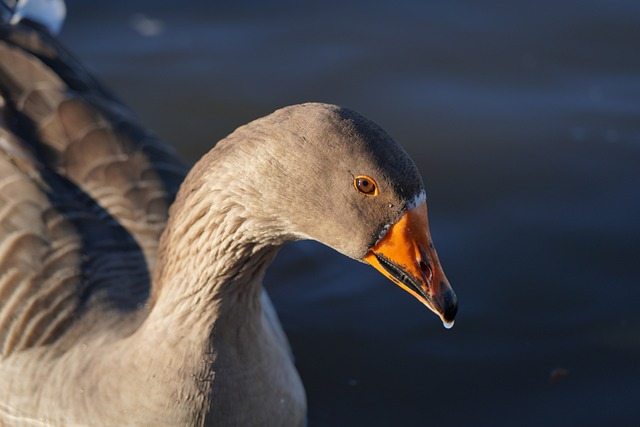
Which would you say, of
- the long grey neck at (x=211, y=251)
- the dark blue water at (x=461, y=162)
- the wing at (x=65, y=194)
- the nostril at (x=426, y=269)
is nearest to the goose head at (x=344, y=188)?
the nostril at (x=426, y=269)

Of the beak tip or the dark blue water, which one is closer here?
the beak tip

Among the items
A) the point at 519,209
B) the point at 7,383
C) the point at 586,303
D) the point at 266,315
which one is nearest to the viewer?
the point at 7,383

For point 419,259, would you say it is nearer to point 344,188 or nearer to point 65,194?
point 344,188

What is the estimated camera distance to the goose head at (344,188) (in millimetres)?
3270

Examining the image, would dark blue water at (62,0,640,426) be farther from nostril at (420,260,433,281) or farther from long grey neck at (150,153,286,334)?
nostril at (420,260,433,281)

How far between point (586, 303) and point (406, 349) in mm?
1104

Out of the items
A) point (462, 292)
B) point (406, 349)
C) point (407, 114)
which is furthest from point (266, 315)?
point (407, 114)

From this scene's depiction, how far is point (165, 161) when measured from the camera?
16.8ft

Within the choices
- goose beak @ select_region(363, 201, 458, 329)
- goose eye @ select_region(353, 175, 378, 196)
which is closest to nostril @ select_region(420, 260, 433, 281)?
goose beak @ select_region(363, 201, 458, 329)

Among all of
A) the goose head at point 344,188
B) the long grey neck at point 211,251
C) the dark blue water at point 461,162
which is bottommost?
the dark blue water at point 461,162

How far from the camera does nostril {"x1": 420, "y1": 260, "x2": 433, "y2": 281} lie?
3.41 metres

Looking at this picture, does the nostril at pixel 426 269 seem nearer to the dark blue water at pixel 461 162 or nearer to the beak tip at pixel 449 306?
the beak tip at pixel 449 306

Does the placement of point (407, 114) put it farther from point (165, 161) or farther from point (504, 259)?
point (165, 161)

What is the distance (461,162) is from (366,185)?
3.29 meters
